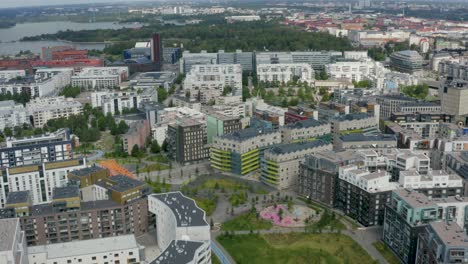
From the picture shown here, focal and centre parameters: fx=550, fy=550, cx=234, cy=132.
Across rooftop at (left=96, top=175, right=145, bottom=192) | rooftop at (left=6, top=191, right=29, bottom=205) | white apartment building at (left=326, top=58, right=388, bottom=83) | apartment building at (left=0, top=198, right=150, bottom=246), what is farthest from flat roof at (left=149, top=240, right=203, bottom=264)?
white apartment building at (left=326, top=58, right=388, bottom=83)

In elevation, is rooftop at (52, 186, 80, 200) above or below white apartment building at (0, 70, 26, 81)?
below

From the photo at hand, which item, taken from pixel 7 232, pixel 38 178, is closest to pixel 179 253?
pixel 7 232

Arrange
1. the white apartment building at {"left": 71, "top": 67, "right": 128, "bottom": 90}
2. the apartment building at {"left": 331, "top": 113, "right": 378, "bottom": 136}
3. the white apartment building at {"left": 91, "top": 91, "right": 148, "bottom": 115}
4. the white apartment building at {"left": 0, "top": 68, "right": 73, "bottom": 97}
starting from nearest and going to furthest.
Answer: the apartment building at {"left": 331, "top": 113, "right": 378, "bottom": 136} < the white apartment building at {"left": 91, "top": 91, "right": 148, "bottom": 115} < the white apartment building at {"left": 0, "top": 68, "right": 73, "bottom": 97} < the white apartment building at {"left": 71, "top": 67, "right": 128, "bottom": 90}

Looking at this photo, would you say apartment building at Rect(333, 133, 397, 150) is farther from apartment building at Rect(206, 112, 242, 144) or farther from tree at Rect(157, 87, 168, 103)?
tree at Rect(157, 87, 168, 103)

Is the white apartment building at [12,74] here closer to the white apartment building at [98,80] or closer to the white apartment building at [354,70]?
the white apartment building at [98,80]

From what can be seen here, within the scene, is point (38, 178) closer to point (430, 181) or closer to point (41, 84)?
point (430, 181)

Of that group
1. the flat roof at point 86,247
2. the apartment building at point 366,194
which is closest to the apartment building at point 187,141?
the apartment building at point 366,194
